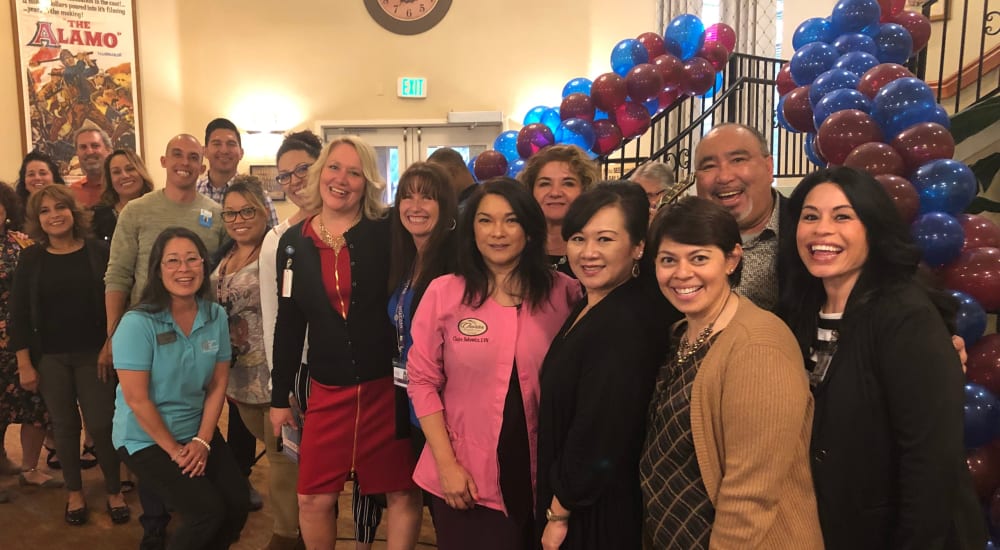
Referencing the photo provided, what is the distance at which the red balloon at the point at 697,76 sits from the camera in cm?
427

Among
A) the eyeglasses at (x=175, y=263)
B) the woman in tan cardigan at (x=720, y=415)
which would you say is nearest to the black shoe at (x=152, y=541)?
the eyeglasses at (x=175, y=263)

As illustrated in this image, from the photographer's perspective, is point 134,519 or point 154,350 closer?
point 154,350

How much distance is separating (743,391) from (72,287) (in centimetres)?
319

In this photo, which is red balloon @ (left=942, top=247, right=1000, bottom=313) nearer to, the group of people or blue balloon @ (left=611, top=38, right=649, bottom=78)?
the group of people

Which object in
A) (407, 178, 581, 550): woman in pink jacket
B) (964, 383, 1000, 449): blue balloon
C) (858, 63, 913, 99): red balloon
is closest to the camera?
(407, 178, 581, 550): woman in pink jacket

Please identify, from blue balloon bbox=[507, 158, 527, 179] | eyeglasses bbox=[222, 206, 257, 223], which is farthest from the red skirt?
blue balloon bbox=[507, 158, 527, 179]

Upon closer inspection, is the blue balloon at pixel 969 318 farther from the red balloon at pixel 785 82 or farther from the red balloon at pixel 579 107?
the red balloon at pixel 579 107

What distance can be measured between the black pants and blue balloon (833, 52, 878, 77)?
3.11m

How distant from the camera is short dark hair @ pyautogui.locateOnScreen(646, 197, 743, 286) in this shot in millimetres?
1274

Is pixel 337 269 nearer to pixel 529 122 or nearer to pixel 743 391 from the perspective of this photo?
pixel 743 391

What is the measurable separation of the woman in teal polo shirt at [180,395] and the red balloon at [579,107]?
2.61 meters

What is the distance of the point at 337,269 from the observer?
2053 millimetres

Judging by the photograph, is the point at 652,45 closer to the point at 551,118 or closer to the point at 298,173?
the point at 551,118

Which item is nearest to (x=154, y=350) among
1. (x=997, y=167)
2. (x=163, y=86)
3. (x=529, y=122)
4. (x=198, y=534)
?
(x=198, y=534)
